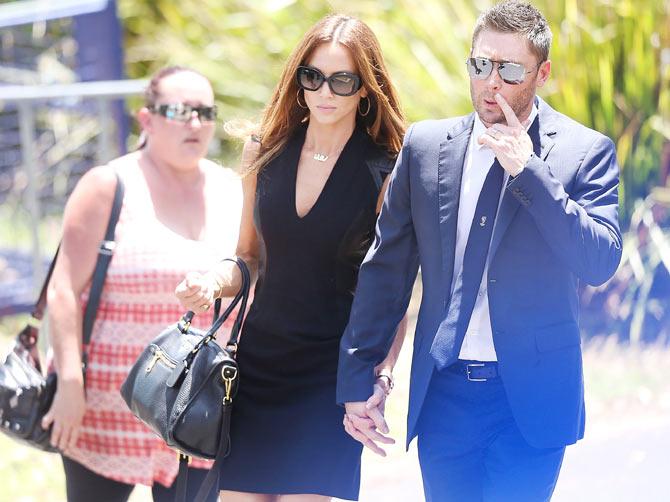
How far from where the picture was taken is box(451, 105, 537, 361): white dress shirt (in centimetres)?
297

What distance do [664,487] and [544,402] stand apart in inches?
88.5

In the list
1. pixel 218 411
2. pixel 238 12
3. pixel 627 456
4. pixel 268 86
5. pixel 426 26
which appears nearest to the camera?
pixel 218 411

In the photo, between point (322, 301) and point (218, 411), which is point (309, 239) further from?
point (218, 411)

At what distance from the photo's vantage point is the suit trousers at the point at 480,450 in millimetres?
2945

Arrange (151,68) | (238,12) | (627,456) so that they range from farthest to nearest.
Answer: (151,68)
(238,12)
(627,456)

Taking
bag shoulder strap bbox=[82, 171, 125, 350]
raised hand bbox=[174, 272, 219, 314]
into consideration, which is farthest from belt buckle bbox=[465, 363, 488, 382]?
bag shoulder strap bbox=[82, 171, 125, 350]

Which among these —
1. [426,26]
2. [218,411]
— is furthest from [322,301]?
[426,26]

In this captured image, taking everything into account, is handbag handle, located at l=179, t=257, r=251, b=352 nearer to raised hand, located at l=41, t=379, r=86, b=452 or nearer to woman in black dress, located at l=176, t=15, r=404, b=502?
woman in black dress, located at l=176, t=15, r=404, b=502

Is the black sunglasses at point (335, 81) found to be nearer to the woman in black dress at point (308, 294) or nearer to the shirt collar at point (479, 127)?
the woman in black dress at point (308, 294)

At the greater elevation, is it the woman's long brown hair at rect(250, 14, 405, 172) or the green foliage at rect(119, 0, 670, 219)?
the woman's long brown hair at rect(250, 14, 405, 172)

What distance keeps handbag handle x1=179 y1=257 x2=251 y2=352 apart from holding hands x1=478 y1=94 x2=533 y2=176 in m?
0.92

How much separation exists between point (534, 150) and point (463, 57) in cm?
510

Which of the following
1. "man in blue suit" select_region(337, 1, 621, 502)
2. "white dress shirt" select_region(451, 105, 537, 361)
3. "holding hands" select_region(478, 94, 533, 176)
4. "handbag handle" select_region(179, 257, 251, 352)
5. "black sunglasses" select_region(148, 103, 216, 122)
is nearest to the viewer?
"holding hands" select_region(478, 94, 533, 176)

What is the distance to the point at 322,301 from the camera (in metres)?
3.36
